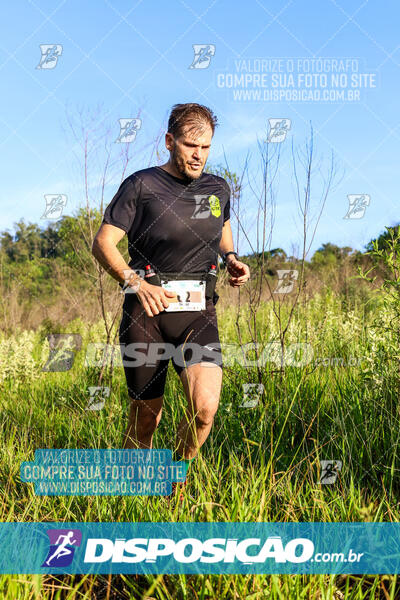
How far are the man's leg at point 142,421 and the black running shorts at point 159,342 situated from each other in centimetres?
5

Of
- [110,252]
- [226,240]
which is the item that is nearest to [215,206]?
[226,240]

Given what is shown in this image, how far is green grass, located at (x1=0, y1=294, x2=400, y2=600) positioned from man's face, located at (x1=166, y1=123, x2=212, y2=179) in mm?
1510

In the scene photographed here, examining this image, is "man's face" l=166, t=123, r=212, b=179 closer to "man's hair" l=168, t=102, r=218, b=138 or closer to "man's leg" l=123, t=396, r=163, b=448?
"man's hair" l=168, t=102, r=218, b=138

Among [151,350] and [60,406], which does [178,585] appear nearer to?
[151,350]

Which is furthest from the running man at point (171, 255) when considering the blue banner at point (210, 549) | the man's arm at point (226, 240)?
the blue banner at point (210, 549)

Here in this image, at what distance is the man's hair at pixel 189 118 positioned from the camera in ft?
10.2

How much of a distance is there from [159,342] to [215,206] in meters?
0.99

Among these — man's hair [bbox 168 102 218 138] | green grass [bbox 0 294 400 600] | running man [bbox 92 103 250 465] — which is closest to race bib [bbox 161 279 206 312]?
running man [bbox 92 103 250 465]

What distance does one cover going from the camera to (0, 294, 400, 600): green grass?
201cm

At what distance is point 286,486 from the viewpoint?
8.57ft

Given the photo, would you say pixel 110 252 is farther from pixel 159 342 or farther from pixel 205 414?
pixel 205 414

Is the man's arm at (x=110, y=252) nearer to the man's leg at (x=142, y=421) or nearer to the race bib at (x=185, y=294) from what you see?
the race bib at (x=185, y=294)

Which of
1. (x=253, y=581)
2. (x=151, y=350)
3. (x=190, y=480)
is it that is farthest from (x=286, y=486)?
(x=151, y=350)

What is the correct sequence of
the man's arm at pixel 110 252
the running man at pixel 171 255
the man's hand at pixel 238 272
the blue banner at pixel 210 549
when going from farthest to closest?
the man's hand at pixel 238 272, the running man at pixel 171 255, the man's arm at pixel 110 252, the blue banner at pixel 210 549
